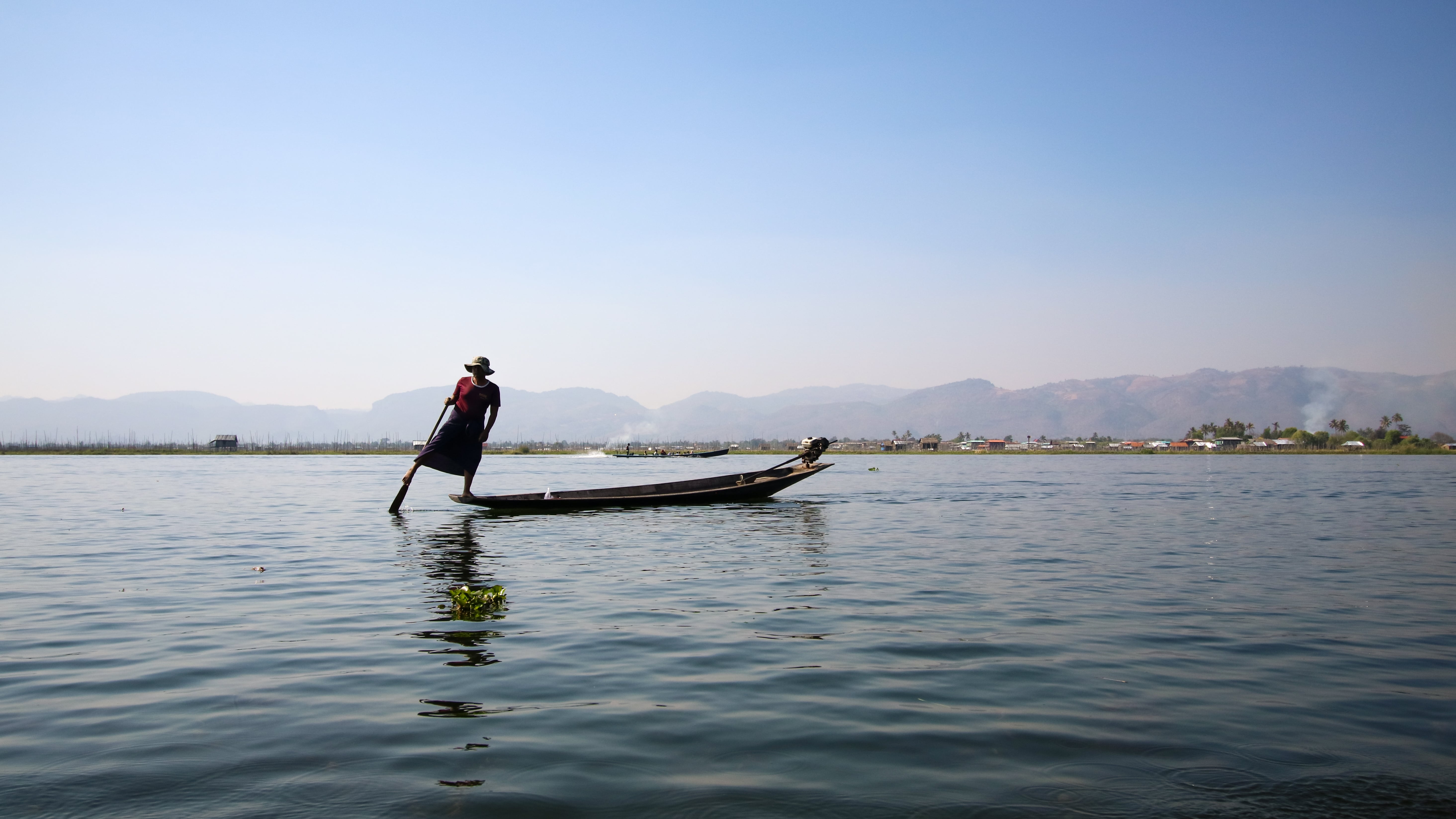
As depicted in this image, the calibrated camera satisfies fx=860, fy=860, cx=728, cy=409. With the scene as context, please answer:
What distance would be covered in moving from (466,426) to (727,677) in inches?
653

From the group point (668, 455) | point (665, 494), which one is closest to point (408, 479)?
point (665, 494)

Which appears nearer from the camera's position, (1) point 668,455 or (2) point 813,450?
(2) point 813,450

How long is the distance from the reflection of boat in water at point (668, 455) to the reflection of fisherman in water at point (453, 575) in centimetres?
12290

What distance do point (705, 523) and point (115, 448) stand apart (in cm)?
18432

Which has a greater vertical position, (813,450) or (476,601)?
(813,450)

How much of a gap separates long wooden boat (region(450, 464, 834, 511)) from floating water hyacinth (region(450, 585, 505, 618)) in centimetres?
1356

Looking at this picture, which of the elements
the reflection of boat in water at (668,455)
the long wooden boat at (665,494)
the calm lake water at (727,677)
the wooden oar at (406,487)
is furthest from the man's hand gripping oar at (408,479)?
the reflection of boat in water at (668,455)

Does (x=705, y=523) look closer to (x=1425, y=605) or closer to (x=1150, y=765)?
(x=1425, y=605)

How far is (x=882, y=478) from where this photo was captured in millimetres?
61406

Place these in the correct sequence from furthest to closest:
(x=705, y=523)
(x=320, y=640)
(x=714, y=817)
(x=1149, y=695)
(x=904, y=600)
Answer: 1. (x=705, y=523)
2. (x=904, y=600)
3. (x=320, y=640)
4. (x=1149, y=695)
5. (x=714, y=817)

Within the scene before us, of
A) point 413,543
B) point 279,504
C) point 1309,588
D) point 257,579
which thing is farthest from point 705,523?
point 279,504

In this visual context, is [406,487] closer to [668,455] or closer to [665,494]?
[665,494]

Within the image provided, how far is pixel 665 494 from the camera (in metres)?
27.9

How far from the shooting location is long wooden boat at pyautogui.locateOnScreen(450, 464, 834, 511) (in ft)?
84.5
